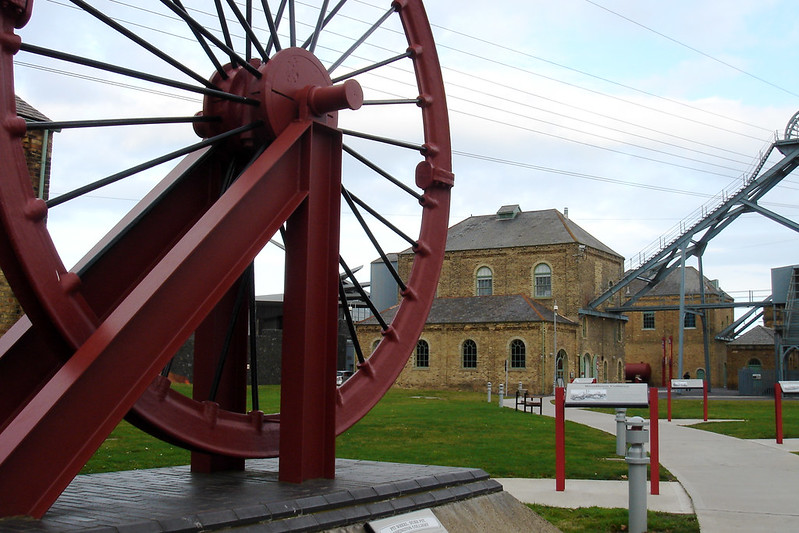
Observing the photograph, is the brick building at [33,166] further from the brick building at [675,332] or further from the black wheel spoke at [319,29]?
the brick building at [675,332]

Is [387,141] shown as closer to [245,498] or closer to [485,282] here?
[245,498]

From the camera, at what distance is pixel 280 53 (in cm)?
660

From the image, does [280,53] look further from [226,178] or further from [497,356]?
[497,356]

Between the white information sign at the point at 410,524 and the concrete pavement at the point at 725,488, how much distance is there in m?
3.20

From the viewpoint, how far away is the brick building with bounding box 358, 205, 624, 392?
46.5 metres

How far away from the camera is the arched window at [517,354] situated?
1823 inches

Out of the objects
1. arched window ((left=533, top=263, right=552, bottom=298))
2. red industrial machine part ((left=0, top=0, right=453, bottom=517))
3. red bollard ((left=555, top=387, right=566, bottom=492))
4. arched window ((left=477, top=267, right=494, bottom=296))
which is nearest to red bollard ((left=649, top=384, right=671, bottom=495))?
red bollard ((left=555, top=387, right=566, bottom=492))

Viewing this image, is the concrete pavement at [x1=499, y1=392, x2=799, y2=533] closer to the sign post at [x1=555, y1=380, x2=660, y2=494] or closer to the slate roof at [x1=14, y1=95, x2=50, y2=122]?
the sign post at [x1=555, y1=380, x2=660, y2=494]

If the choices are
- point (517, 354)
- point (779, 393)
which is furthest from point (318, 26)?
point (517, 354)

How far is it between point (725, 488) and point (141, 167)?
7.81 meters

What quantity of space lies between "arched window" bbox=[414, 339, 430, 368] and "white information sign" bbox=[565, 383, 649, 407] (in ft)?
129

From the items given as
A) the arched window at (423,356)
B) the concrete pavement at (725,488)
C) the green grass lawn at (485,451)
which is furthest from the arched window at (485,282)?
the concrete pavement at (725,488)

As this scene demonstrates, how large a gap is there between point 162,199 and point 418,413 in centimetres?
1875

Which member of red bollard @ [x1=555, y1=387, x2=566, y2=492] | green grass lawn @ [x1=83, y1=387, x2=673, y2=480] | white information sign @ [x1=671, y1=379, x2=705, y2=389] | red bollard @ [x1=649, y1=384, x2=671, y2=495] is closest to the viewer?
red bollard @ [x1=649, y1=384, x2=671, y2=495]
